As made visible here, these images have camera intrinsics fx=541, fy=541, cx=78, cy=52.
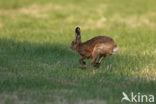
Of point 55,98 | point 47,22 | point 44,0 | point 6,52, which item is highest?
point 44,0

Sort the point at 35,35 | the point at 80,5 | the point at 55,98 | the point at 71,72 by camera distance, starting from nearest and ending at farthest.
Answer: the point at 55,98
the point at 71,72
the point at 35,35
the point at 80,5

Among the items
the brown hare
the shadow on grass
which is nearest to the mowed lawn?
the shadow on grass

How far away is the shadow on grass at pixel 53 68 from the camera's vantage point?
973cm

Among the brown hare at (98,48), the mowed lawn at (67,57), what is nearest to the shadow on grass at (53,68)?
the mowed lawn at (67,57)

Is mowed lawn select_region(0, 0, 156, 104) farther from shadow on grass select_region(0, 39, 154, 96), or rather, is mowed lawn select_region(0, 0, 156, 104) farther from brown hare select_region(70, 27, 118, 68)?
brown hare select_region(70, 27, 118, 68)

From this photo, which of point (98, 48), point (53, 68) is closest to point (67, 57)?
point (53, 68)

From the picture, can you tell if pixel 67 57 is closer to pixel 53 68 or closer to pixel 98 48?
pixel 53 68

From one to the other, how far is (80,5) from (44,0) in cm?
197

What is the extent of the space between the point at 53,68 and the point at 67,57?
168 centimetres

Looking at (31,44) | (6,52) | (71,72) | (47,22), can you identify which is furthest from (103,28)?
(71,72)

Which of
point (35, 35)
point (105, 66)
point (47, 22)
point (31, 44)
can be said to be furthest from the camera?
point (47, 22)

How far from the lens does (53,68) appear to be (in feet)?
36.4

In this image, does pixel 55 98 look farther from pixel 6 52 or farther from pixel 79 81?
pixel 6 52

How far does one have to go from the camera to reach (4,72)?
1055 centimetres
